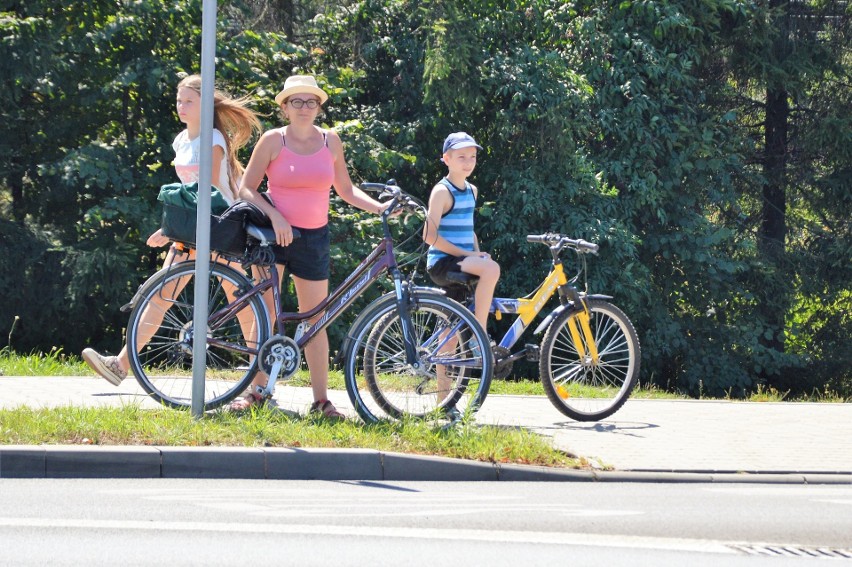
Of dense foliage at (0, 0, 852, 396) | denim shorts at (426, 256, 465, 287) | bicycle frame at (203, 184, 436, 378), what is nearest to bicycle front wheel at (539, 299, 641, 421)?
denim shorts at (426, 256, 465, 287)

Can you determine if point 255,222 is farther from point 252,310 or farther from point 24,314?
point 24,314

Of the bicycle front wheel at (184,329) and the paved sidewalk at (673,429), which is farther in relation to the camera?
the bicycle front wheel at (184,329)

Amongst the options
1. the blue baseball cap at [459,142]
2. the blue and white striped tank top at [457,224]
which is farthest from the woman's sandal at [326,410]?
the blue baseball cap at [459,142]

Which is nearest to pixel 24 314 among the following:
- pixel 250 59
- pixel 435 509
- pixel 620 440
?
pixel 250 59

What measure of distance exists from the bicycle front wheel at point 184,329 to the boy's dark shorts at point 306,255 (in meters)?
0.31

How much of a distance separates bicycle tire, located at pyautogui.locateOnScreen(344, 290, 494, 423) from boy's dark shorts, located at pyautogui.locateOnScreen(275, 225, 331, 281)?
57 centimetres

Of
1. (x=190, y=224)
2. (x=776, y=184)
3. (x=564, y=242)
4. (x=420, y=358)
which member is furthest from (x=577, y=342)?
(x=776, y=184)

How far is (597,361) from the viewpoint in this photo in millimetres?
8867

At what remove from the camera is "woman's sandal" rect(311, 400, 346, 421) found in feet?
26.1

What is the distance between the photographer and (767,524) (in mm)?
Answer: 6004

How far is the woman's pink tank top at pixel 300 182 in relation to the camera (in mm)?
8031

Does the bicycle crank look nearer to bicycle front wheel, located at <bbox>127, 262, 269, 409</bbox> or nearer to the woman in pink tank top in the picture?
bicycle front wheel, located at <bbox>127, 262, 269, 409</bbox>

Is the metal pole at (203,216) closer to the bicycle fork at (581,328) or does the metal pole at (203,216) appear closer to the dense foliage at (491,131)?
the bicycle fork at (581,328)

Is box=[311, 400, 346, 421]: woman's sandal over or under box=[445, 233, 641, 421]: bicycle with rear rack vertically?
under
